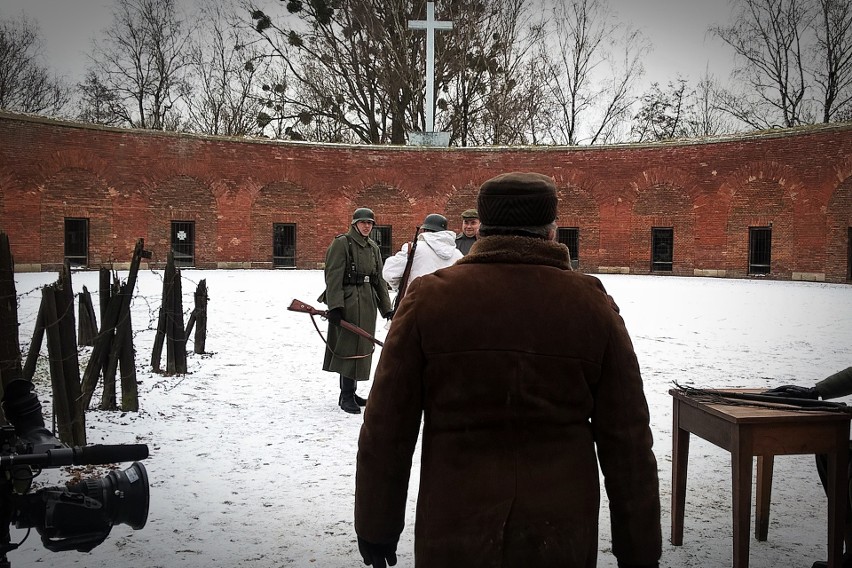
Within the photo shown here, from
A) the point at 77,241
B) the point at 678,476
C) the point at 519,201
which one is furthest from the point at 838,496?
the point at 77,241

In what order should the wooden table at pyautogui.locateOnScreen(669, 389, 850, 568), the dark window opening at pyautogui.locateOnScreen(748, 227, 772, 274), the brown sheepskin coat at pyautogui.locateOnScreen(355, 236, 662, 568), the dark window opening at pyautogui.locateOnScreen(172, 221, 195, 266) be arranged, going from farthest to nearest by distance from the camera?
the dark window opening at pyautogui.locateOnScreen(172, 221, 195, 266) → the dark window opening at pyautogui.locateOnScreen(748, 227, 772, 274) → the wooden table at pyautogui.locateOnScreen(669, 389, 850, 568) → the brown sheepskin coat at pyautogui.locateOnScreen(355, 236, 662, 568)

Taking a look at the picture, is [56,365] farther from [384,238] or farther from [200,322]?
[384,238]

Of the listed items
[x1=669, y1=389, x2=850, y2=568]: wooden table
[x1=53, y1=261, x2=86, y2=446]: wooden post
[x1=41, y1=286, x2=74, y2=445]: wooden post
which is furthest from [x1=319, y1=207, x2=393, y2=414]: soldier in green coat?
[x1=669, y1=389, x2=850, y2=568]: wooden table

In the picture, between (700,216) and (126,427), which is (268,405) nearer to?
(126,427)

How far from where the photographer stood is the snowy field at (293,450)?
11.8 ft

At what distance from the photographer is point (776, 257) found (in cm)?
2236

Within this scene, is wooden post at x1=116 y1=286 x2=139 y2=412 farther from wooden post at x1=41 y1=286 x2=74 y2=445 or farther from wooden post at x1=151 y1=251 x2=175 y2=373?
wooden post at x1=151 y1=251 x2=175 y2=373

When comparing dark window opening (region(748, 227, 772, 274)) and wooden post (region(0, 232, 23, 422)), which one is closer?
wooden post (region(0, 232, 23, 422))

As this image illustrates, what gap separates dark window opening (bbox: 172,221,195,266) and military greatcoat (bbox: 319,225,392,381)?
18477 mm

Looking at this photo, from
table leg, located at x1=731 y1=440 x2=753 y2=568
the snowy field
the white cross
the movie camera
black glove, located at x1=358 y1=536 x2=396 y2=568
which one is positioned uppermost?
the white cross

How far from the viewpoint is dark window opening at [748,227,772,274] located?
74.1 feet

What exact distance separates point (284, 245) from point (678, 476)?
73.2 ft

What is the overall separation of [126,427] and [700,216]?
21413 mm

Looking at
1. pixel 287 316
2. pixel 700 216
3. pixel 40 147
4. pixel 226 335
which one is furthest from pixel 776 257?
pixel 40 147
